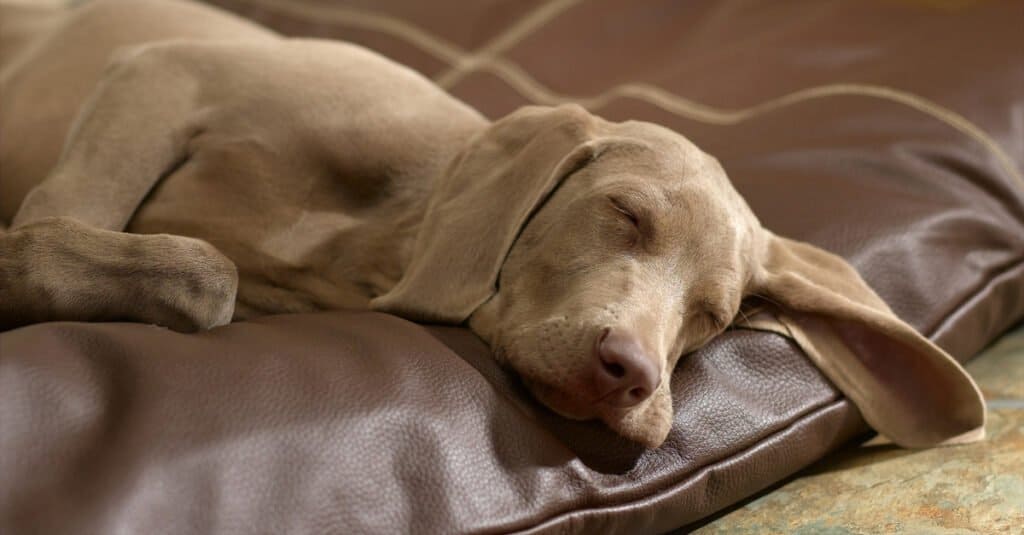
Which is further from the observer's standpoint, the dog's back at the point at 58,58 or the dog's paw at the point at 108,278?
the dog's back at the point at 58,58

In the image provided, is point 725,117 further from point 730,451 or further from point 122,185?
point 122,185

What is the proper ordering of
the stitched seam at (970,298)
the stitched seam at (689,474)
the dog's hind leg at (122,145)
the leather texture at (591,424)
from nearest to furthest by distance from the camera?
the leather texture at (591,424) → the stitched seam at (689,474) → the dog's hind leg at (122,145) → the stitched seam at (970,298)

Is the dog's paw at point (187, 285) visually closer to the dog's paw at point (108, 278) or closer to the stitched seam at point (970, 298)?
the dog's paw at point (108, 278)

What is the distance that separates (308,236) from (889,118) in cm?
152

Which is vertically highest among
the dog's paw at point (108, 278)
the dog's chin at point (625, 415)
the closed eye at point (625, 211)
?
the closed eye at point (625, 211)

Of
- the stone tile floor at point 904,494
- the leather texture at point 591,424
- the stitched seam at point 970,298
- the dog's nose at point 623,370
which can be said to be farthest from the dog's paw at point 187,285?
the stitched seam at point 970,298

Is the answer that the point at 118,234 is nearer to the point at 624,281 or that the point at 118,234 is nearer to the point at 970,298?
the point at 624,281

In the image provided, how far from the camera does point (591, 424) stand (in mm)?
1979

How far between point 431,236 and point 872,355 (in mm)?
911

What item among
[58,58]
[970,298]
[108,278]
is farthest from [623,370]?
[58,58]

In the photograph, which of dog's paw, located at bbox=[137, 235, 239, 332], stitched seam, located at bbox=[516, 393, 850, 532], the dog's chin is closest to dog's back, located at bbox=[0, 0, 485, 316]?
dog's paw, located at bbox=[137, 235, 239, 332]

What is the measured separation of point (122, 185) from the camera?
2467mm

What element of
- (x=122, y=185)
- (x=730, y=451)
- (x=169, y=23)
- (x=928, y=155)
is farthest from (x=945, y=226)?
(x=169, y=23)

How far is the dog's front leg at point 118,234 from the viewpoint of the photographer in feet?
6.44
